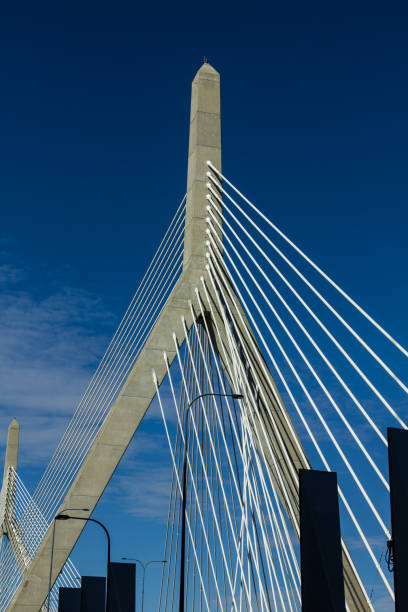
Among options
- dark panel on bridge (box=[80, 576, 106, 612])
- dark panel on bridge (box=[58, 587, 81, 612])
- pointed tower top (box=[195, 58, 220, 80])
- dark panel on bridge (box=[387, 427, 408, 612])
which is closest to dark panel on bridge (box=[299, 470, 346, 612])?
dark panel on bridge (box=[387, 427, 408, 612])

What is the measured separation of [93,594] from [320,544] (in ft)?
67.0

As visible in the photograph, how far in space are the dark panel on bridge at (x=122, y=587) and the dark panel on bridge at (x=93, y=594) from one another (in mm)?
2200

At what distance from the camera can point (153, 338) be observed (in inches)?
1038

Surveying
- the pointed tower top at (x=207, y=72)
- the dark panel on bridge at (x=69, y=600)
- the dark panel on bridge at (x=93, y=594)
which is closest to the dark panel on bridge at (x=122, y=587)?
the dark panel on bridge at (x=93, y=594)

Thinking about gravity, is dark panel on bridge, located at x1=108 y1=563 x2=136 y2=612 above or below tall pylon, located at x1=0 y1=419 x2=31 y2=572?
below

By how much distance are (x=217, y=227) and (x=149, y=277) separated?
149 inches

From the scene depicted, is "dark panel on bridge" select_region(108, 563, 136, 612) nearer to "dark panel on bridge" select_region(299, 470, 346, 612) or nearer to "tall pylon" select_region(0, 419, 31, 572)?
"dark panel on bridge" select_region(299, 470, 346, 612)

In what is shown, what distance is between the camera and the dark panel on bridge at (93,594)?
109ft

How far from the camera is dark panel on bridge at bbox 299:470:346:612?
1453cm

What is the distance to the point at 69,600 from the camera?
36594mm

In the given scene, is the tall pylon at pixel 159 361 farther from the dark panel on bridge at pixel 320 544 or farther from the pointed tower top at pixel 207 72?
the dark panel on bridge at pixel 320 544

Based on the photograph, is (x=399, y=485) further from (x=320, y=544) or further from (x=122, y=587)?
(x=122, y=587)

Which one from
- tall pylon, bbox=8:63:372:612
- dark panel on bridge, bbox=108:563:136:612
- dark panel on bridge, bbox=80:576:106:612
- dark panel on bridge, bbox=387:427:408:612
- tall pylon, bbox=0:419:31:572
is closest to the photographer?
dark panel on bridge, bbox=387:427:408:612

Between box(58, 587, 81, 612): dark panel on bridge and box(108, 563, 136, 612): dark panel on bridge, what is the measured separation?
5.60 metres
